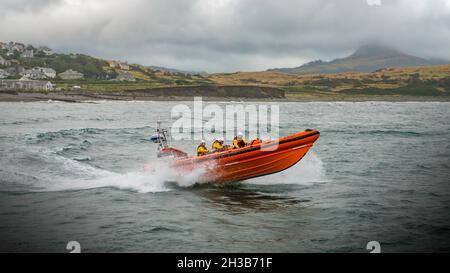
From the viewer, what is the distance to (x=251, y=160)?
18250mm

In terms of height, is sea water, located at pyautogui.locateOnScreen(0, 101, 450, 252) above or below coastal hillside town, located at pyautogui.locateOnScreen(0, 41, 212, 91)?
below

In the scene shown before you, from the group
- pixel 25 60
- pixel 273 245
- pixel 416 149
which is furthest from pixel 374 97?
pixel 273 245

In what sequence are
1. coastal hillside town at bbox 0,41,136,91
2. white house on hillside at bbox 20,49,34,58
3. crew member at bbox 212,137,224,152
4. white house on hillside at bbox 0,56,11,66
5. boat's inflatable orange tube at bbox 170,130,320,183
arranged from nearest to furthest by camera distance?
boat's inflatable orange tube at bbox 170,130,320,183
crew member at bbox 212,137,224,152
coastal hillside town at bbox 0,41,136,91
white house on hillside at bbox 0,56,11,66
white house on hillside at bbox 20,49,34,58

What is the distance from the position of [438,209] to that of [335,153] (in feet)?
44.4

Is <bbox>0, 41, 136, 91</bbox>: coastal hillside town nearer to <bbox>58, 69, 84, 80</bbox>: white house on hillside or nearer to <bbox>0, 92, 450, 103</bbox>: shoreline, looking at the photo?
<bbox>58, 69, 84, 80</bbox>: white house on hillside

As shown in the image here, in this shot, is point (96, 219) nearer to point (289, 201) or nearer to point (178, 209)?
point (178, 209)

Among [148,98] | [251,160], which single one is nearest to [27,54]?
[148,98]

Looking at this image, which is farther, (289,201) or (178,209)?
(289,201)

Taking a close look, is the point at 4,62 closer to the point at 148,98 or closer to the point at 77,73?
the point at 77,73

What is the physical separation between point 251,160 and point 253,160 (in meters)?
0.08

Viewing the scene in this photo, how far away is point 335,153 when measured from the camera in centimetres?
2867

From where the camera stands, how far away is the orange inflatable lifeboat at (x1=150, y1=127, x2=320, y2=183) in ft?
59.2

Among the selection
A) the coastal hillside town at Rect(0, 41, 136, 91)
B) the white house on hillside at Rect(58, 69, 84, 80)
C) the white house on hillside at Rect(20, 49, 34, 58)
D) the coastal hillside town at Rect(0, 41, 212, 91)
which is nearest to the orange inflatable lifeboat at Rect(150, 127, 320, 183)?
the coastal hillside town at Rect(0, 41, 212, 91)

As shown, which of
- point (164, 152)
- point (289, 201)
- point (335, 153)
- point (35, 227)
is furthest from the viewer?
point (335, 153)
